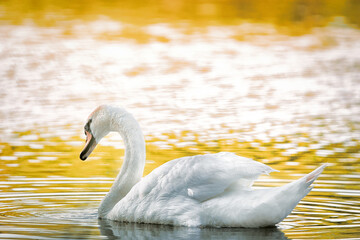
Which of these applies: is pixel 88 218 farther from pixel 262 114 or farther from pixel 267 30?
pixel 267 30

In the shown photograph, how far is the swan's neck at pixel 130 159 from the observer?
9234 millimetres

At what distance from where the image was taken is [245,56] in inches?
1034

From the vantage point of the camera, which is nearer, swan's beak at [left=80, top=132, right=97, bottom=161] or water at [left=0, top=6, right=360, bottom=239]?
water at [left=0, top=6, right=360, bottom=239]

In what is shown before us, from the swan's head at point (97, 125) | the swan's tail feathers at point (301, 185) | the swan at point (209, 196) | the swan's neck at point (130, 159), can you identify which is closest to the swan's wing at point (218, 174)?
the swan at point (209, 196)

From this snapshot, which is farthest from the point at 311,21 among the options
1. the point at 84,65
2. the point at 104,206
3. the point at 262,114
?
the point at 104,206

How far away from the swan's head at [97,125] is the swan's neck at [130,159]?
0.17m

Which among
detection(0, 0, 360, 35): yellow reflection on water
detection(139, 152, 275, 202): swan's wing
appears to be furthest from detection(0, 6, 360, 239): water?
detection(0, 0, 360, 35): yellow reflection on water

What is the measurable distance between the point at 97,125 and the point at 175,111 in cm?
808

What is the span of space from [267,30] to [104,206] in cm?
2377

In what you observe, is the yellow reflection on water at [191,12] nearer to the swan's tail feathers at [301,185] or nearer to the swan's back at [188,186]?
the swan's back at [188,186]

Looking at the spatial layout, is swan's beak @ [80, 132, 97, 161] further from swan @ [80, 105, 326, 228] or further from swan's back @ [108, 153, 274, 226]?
swan's back @ [108, 153, 274, 226]

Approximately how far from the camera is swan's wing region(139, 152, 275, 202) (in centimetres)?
806

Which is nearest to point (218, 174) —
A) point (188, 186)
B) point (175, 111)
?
point (188, 186)

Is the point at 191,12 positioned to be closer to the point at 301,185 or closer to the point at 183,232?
the point at 183,232
